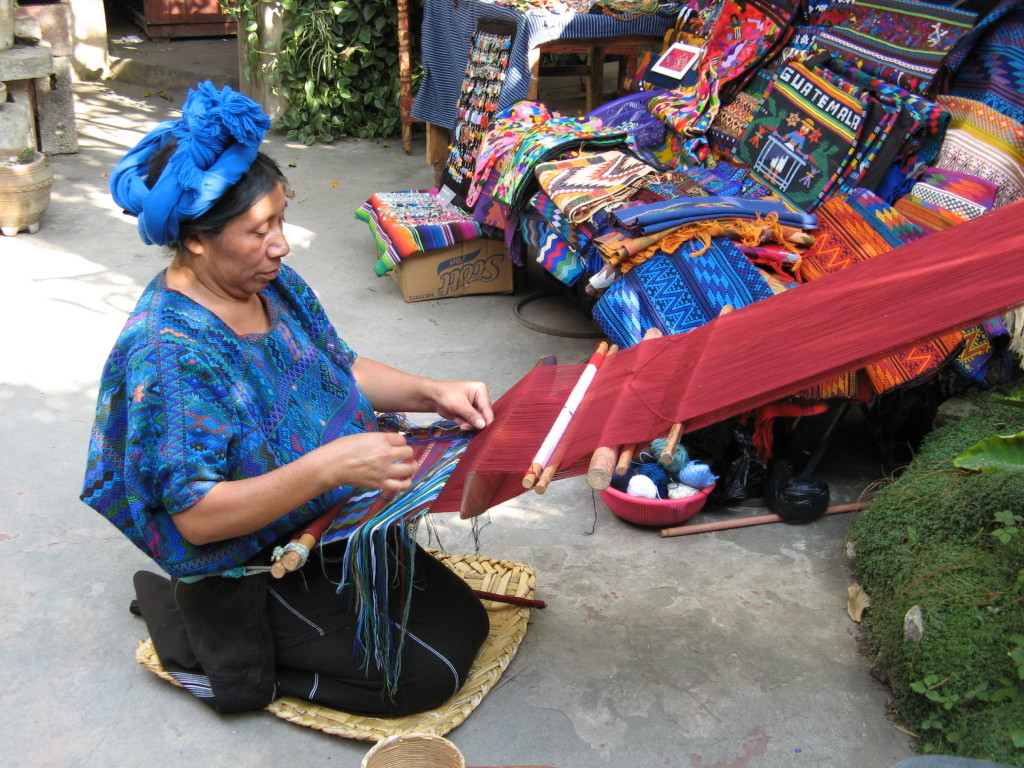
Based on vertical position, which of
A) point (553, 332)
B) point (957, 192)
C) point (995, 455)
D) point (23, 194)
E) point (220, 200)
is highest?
point (220, 200)

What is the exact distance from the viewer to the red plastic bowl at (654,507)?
2869mm

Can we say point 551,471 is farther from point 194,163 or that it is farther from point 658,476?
point 658,476

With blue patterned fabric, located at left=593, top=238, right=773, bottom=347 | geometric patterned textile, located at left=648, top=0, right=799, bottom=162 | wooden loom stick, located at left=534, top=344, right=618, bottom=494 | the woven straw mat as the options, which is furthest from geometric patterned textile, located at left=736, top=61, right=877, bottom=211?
wooden loom stick, located at left=534, top=344, right=618, bottom=494

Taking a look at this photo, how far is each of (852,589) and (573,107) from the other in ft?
15.0

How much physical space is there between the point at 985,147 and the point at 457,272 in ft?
7.53

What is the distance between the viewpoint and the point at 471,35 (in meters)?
5.29

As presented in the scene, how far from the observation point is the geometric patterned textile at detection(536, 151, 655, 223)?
142 inches

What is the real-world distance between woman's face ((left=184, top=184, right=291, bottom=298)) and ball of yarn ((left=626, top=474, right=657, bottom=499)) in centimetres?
140

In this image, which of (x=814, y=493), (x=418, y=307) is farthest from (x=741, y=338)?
(x=418, y=307)

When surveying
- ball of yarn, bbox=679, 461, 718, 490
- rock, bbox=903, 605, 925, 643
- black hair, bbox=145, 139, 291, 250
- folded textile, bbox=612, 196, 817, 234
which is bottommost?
ball of yarn, bbox=679, 461, 718, 490

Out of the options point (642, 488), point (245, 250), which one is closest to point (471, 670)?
point (642, 488)

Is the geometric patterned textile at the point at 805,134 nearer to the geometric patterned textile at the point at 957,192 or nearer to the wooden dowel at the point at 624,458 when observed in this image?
the geometric patterned textile at the point at 957,192

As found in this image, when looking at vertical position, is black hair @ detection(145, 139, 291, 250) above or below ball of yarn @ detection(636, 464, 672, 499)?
above

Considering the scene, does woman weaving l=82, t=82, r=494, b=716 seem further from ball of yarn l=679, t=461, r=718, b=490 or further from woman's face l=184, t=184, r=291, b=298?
ball of yarn l=679, t=461, r=718, b=490
